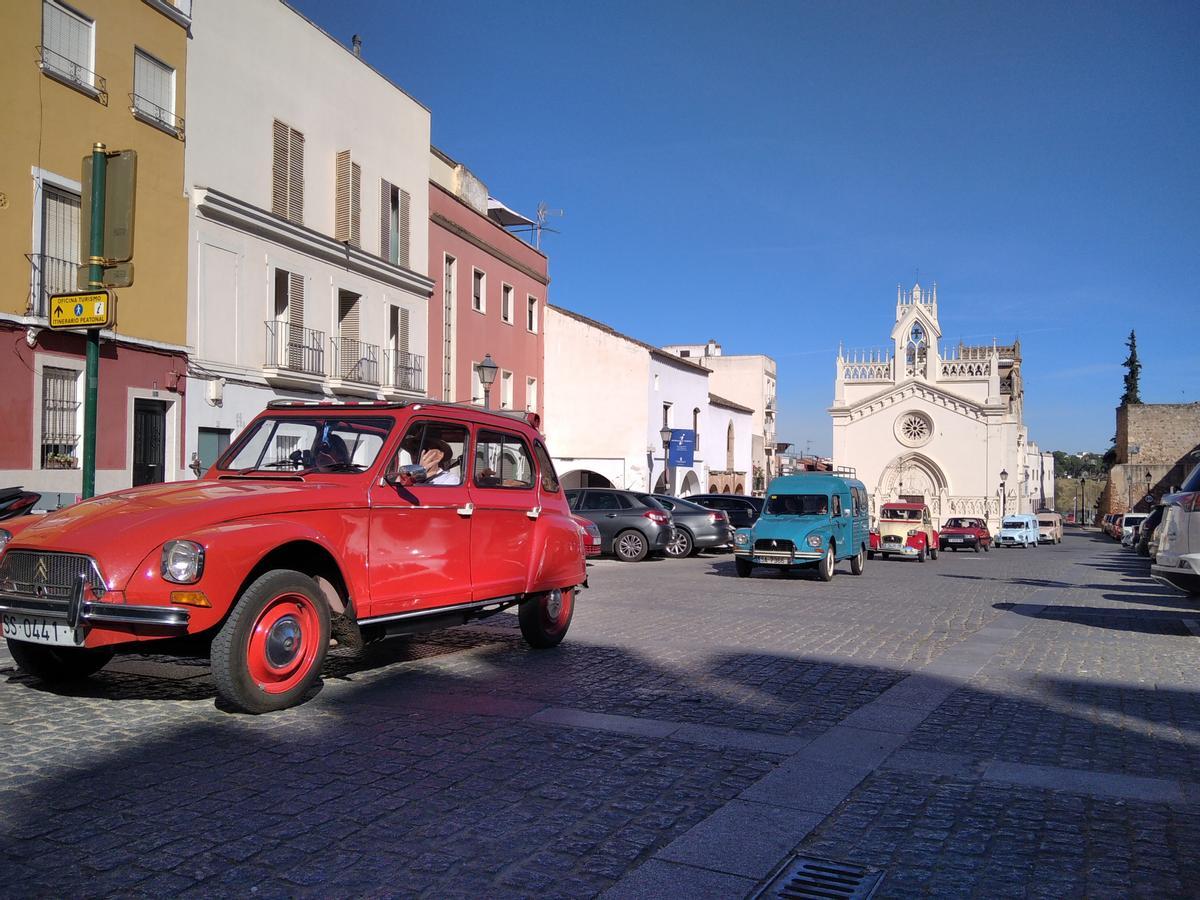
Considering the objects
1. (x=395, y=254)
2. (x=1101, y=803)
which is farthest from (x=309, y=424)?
(x=395, y=254)

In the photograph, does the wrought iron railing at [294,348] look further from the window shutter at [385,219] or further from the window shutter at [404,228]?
the window shutter at [404,228]

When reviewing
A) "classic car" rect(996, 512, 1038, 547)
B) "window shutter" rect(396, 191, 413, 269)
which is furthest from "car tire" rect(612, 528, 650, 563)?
"classic car" rect(996, 512, 1038, 547)

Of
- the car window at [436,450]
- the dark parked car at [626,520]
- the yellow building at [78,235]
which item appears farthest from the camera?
the dark parked car at [626,520]

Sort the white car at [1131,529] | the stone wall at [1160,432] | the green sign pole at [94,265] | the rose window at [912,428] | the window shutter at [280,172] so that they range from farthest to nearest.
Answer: the rose window at [912,428], the stone wall at [1160,432], the white car at [1131,529], the window shutter at [280,172], the green sign pole at [94,265]

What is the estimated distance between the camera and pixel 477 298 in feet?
101

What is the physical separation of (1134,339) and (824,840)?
349 feet

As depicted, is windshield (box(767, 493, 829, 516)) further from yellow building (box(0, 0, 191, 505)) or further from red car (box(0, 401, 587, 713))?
yellow building (box(0, 0, 191, 505))

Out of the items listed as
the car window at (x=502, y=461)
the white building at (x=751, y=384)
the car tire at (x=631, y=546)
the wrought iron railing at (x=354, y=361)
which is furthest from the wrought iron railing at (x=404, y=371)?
the white building at (x=751, y=384)

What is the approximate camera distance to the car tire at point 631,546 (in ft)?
71.1

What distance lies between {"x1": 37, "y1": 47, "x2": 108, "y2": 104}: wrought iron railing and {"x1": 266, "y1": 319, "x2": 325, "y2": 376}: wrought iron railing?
5713 mm

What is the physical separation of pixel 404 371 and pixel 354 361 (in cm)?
225

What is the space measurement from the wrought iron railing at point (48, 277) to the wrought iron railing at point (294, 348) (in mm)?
5145

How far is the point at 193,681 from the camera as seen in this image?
6758 millimetres

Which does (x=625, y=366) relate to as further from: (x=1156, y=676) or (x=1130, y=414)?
(x=1130, y=414)
